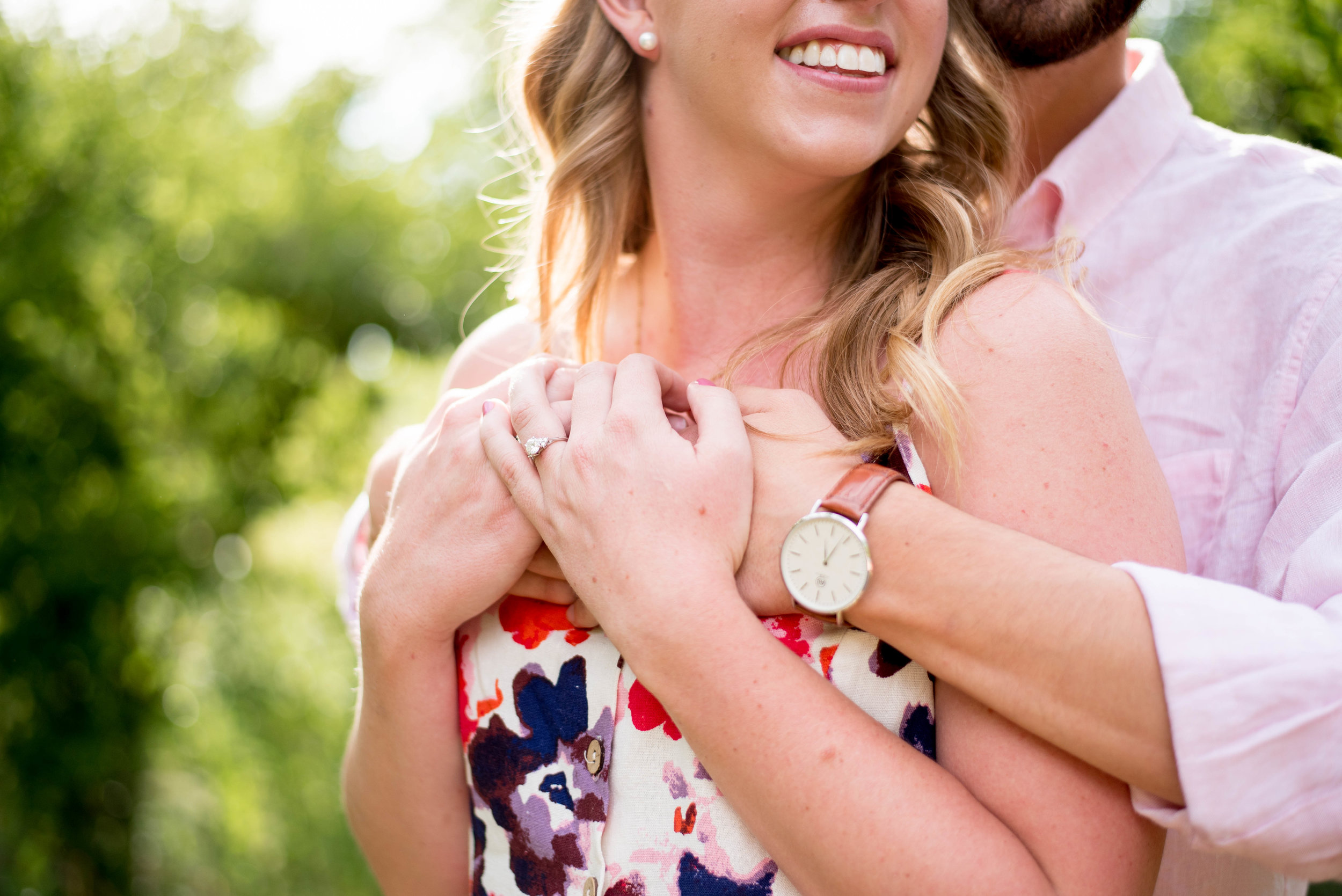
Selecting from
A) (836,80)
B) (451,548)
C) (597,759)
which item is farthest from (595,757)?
(836,80)

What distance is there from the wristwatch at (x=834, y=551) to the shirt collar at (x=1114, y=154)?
90cm

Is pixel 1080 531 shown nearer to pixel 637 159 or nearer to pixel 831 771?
pixel 831 771

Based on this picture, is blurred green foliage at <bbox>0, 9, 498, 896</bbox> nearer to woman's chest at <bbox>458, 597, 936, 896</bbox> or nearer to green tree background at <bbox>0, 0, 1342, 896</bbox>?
green tree background at <bbox>0, 0, 1342, 896</bbox>

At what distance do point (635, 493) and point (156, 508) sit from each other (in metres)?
5.36

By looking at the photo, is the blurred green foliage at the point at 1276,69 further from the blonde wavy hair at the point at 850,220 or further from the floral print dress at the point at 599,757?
the floral print dress at the point at 599,757

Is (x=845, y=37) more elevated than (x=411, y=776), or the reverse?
(x=845, y=37)

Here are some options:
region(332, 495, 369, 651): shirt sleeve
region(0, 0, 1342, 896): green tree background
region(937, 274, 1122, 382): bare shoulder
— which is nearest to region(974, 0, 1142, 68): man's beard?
region(937, 274, 1122, 382): bare shoulder

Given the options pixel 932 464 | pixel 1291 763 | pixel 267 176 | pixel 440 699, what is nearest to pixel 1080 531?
pixel 932 464

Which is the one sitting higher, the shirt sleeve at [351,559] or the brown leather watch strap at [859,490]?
the brown leather watch strap at [859,490]

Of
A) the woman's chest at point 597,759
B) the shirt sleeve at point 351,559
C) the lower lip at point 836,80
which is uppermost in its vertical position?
the lower lip at point 836,80

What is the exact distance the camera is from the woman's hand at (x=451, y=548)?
1404 mm

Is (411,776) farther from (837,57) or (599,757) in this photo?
(837,57)

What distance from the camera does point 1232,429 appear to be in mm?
1585

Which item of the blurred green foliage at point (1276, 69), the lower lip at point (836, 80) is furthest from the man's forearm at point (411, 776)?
the blurred green foliage at point (1276, 69)
